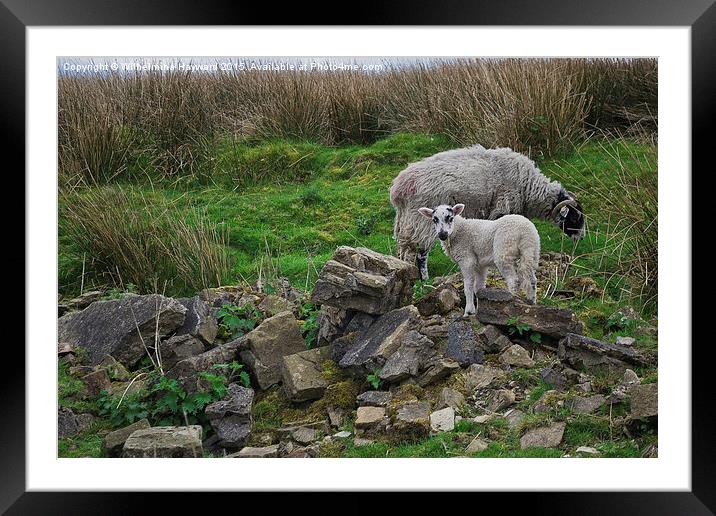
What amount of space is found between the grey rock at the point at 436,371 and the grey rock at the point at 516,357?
46cm

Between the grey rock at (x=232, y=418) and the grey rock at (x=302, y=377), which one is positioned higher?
the grey rock at (x=302, y=377)

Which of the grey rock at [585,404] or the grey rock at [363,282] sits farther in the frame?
the grey rock at [363,282]

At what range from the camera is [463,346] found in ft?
22.9

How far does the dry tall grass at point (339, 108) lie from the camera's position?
24.4 ft

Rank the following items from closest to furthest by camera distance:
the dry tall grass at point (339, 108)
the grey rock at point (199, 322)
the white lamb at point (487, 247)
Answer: the white lamb at point (487, 247) → the grey rock at point (199, 322) → the dry tall grass at point (339, 108)

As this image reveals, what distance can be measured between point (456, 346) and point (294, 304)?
1686 millimetres

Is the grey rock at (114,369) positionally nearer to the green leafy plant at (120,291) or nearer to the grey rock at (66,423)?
the grey rock at (66,423)

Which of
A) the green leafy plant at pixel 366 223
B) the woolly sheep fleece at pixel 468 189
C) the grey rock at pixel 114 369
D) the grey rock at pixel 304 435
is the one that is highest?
the woolly sheep fleece at pixel 468 189

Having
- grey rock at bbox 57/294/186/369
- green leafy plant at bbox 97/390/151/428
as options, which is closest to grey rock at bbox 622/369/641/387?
grey rock at bbox 57/294/186/369

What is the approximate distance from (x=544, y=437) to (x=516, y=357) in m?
0.75

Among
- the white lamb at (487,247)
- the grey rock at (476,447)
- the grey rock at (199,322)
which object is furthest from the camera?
the grey rock at (199,322)

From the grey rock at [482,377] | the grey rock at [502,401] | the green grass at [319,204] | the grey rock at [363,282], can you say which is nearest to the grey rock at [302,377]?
the grey rock at [363,282]

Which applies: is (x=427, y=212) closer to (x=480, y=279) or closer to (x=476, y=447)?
(x=480, y=279)
